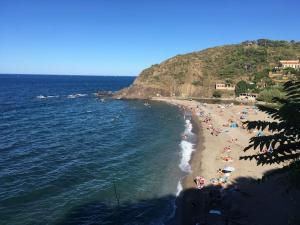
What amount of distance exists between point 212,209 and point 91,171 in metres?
16.0

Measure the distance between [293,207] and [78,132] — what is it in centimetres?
4301

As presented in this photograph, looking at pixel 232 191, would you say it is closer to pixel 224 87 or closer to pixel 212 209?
pixel 212 209

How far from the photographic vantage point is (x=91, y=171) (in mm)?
37812

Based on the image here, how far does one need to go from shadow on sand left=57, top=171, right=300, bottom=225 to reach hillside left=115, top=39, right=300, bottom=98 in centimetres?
9580

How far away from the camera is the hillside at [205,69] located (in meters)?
128

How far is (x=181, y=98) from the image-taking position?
121m

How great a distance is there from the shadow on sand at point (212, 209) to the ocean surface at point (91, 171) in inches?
4.0

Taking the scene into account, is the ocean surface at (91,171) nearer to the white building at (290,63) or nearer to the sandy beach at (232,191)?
the sandy beach at (232,191)

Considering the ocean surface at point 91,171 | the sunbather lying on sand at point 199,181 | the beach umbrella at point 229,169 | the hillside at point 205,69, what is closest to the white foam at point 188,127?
the ocean surface at point 91,171

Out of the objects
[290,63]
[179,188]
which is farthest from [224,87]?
[179,188]

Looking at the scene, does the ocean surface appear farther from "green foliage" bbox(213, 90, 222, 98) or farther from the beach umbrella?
"green foliage" bbox(213, 90, 222, 98)

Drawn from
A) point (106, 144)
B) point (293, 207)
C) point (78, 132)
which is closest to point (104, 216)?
point (293, 207)

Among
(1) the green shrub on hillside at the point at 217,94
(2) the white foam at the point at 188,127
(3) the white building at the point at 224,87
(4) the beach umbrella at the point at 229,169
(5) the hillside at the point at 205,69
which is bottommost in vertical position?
(4) the beach umbrella at the point at 229,169

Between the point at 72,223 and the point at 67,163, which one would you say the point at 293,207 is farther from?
the point at 67,163
